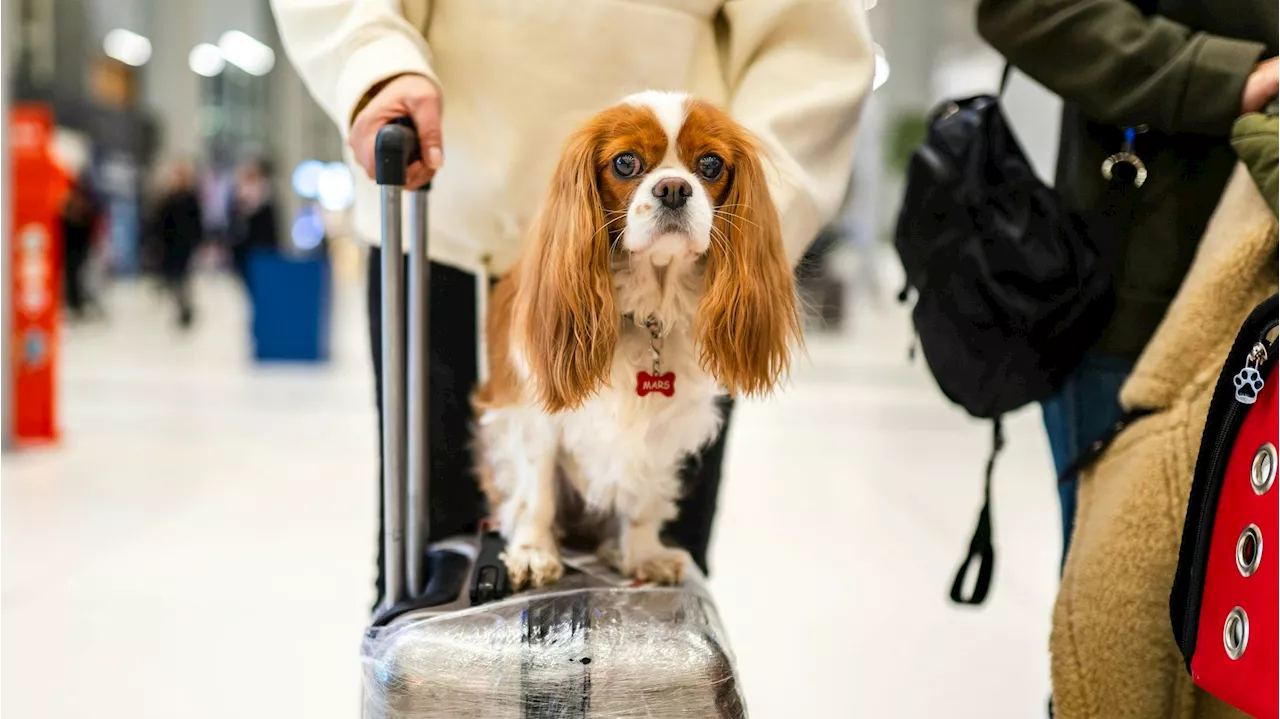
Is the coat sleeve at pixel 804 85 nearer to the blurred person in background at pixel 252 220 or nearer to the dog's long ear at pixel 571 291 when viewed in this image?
the dog's long ear at pixel 571 291

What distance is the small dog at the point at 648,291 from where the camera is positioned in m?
1.19

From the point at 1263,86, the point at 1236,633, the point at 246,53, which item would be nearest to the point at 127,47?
the point at 246,53

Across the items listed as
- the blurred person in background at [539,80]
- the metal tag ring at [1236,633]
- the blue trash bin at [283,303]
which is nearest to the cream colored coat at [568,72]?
the blurred person in background at [539,80]

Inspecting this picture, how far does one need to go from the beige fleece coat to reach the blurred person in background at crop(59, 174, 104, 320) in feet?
29.6

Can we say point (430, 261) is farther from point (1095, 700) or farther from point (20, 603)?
point (20, 603)

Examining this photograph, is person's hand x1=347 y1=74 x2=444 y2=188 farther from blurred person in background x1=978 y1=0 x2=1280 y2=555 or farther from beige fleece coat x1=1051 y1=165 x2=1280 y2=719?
beige fleece coat x1=1051 y1=165 x2=1280 y2=719

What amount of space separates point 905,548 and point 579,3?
2636 millimetres

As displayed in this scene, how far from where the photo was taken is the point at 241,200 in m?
10.4

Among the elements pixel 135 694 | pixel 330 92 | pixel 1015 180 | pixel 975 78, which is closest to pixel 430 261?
pixel 330 92

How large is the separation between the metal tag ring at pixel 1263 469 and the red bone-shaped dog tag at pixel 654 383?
2.05ft

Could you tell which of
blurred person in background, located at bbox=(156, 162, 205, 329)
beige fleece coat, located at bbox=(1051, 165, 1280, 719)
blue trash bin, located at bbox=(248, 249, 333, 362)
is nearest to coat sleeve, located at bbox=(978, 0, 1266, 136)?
beige fleece coat, located at bbox=(1051, 165, 1280, 719)

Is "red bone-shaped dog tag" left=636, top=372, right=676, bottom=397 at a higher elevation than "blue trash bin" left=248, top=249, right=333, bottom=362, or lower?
lower

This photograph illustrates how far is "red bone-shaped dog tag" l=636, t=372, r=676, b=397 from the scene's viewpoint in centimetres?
129

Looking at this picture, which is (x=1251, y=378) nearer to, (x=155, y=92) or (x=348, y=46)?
(x=348, y=46)
